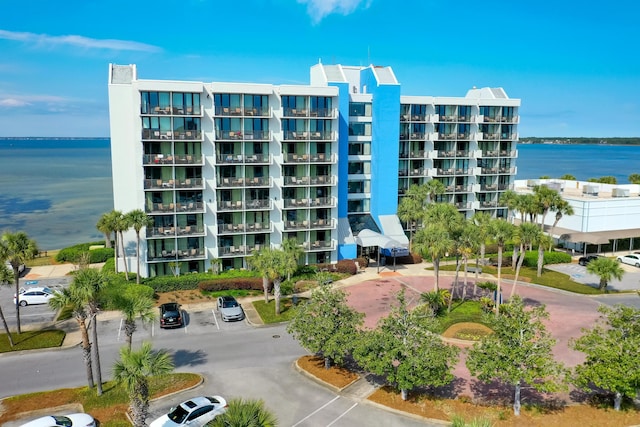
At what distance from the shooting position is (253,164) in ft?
183

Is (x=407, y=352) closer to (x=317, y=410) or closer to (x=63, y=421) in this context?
(x=317, y=410)

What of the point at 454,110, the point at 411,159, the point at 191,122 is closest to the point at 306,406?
the point at 191,122

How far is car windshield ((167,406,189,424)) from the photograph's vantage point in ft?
88.0

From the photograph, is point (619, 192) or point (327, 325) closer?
point (327, 325)

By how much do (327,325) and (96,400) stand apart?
573 inches

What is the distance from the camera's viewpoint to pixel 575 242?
228 ft

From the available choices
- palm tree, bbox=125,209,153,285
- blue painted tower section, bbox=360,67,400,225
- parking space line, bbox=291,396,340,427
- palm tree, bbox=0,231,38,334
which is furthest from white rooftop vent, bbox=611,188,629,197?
palm tree, bbox=0,231,38,334

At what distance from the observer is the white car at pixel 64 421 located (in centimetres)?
2598

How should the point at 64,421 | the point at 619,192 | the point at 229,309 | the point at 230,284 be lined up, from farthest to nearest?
1. the point at 619,192
2. the point at 230,284
3. the point at 229,309
4. the point at 64,421

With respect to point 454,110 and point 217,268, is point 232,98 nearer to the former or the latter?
point 217,268

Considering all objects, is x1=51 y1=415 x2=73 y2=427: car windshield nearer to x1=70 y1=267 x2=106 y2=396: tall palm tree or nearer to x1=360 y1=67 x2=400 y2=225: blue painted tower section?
x1=70 y1=267 x2=106 y2=396: tall palm tree

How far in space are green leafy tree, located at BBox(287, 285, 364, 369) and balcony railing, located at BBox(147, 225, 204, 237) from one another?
78.6 ft

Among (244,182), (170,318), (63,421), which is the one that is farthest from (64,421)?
(244,182)

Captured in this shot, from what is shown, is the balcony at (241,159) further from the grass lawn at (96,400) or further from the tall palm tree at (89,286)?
the grass lawn at (96,400)
